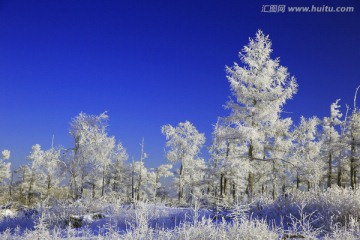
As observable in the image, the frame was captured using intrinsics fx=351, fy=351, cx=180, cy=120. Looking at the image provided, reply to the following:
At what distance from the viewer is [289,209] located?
7980 mm

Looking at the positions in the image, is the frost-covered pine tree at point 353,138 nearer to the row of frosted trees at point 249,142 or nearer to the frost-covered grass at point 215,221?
the row of frosted trees at point 249,142

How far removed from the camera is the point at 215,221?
805cm

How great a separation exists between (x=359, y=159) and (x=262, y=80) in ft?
54.7

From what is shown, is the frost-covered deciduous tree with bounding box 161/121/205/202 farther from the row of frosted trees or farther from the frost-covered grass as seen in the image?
the frost-covered grass

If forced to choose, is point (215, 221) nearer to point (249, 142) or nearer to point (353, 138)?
point (249, 142)

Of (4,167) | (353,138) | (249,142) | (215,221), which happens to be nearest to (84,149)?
(249,142)

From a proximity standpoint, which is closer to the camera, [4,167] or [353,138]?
[353,138]

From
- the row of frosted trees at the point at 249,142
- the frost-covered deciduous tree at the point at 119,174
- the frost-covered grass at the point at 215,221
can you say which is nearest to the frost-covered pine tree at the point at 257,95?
the row of frosted trees at the point at 249,142

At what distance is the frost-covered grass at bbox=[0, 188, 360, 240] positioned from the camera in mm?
4641

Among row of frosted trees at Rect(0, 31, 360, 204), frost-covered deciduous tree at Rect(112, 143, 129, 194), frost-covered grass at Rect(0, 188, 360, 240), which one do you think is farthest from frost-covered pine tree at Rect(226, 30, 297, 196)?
frost-covered deciduous tree at Rect(112, 143, 129, 194)

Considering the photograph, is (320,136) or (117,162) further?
(117,162)

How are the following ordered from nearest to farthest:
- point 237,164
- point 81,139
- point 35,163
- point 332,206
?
point 332,206, point 237,164, point 81,139, point 35,163

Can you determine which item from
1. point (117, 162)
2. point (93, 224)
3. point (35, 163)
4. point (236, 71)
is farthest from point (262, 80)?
point (35, 163)

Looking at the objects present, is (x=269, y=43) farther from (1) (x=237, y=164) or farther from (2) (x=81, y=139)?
(2) (x=81, y=139)
